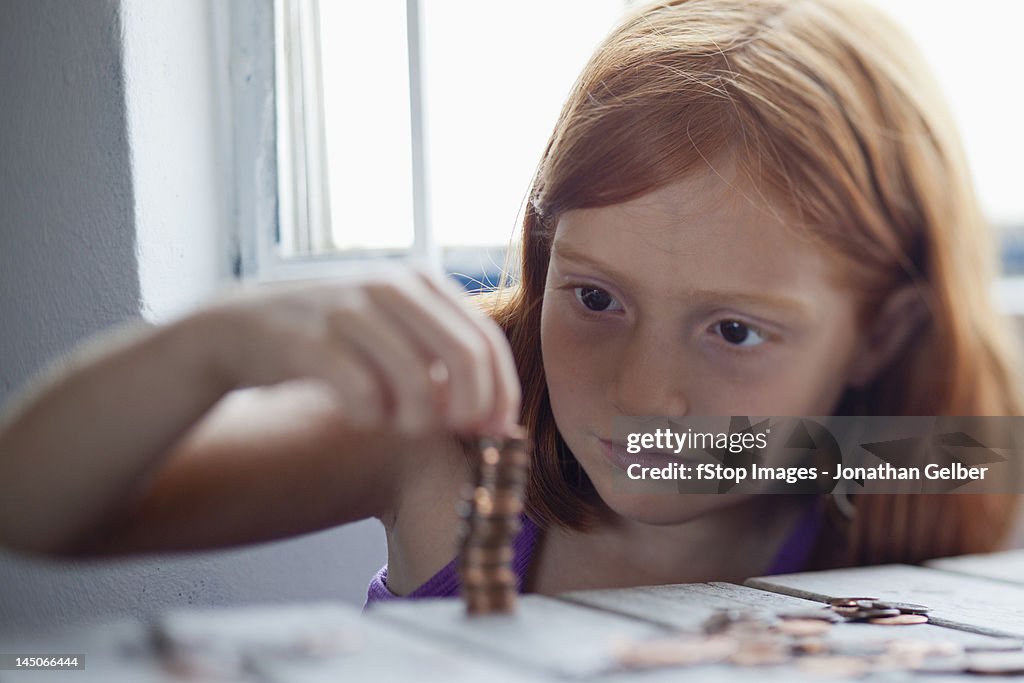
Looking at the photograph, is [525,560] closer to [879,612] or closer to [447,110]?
[879,612]

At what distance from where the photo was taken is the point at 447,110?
7.41ft

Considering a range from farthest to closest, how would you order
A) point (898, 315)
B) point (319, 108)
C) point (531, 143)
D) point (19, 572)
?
point (531, 143)
point (319, 108)
point (898, 315)
point (19, 572)

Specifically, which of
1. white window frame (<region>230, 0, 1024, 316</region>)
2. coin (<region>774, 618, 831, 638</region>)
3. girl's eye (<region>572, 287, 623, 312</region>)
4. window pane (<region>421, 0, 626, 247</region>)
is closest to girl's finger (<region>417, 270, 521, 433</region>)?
coin (<region>774, 618, 831, 638</region>)

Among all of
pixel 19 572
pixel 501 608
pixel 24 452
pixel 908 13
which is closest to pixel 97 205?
pixel 19 572

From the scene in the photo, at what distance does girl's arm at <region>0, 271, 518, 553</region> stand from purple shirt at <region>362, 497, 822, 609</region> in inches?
12.9

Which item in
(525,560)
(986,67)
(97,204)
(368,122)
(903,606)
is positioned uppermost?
(986,67)

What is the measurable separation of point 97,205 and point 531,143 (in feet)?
3.95

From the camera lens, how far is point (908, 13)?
2.55 meters

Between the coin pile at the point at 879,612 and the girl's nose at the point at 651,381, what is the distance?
0.26 meters

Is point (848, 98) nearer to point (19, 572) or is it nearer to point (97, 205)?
point (97, 205)

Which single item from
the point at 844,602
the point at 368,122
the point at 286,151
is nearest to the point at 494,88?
the point at 368,122

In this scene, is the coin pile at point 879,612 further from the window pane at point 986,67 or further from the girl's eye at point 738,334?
the window pane at point 986,67

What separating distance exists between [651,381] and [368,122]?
42.3 inches

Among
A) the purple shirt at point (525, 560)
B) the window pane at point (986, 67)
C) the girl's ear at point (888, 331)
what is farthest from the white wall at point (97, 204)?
the window pane at point (986, 67)
